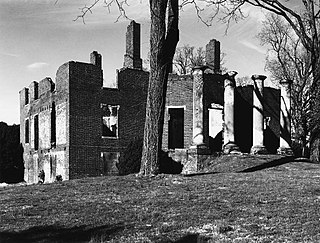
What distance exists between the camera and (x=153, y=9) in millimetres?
12703

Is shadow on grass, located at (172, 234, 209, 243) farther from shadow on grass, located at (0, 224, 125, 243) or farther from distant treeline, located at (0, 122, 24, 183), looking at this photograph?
distant treeline, located at (0, 122, 24, 183)

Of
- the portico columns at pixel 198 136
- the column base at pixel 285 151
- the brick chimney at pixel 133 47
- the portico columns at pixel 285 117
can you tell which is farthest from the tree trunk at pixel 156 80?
the brick chimney at pixel 133 47

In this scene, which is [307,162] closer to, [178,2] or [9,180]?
[178,2]

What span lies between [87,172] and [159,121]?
1136 centimetres

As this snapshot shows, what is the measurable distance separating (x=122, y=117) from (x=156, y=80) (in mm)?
12099

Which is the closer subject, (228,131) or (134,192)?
(134,192)

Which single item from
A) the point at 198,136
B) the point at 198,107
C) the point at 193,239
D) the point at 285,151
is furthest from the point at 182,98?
the point at 193,239

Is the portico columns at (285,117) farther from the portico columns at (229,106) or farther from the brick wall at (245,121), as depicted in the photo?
the brick wall at (245,121)

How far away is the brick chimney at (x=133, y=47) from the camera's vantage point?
29.1 m

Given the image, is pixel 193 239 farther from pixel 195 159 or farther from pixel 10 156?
pixel 10 156

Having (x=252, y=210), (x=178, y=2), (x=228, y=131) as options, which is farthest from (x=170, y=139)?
(x=252, y=210)

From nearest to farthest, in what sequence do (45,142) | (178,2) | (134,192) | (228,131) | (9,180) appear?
(134,192) → (178,2) → (228,131) → (45,142) → (9,180)

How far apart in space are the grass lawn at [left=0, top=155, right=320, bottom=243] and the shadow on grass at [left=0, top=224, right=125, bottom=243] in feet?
0.05

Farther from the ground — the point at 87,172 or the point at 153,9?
the point at 153,9
